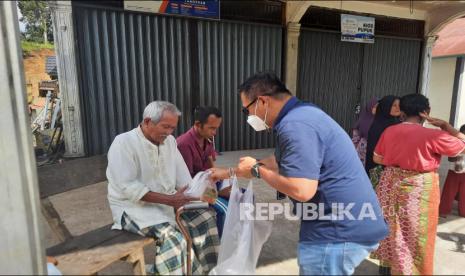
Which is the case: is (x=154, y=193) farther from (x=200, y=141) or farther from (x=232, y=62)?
(x=232, y=62)

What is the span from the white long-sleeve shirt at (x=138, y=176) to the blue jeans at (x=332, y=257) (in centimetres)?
95

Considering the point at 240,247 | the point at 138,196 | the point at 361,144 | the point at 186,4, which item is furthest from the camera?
the point at 361,144

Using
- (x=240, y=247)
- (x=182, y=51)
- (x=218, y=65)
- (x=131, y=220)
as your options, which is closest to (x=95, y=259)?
(x=131, y=220)

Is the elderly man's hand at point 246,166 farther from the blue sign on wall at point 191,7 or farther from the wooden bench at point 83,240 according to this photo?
the blue sign on wall at point 191,7

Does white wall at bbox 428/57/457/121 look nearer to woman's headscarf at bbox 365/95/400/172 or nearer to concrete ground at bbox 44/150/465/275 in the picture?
concrete ground at bbox 44/150/465/275

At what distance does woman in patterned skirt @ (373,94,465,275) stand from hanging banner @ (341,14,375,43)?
4.44m

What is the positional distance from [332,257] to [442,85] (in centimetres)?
1111

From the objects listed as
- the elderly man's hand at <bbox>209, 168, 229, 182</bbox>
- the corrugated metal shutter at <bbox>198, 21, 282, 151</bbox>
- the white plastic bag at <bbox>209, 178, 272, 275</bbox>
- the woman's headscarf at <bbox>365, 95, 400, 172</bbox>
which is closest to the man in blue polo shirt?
the white plastic bag at <bbox>209, 178, 272, 275</bbox>

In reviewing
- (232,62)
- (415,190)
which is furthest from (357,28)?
(415,190)

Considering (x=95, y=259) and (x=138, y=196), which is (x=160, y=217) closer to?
(x=138, y=196)

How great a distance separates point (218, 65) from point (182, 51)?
0.70 m

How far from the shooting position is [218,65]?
16.6ft

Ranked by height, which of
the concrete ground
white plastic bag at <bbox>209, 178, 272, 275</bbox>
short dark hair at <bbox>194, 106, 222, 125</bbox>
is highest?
short dark hair at <bbox>194, 106, 222, 125</bbox>

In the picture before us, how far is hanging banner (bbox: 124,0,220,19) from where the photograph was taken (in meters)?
1.38
